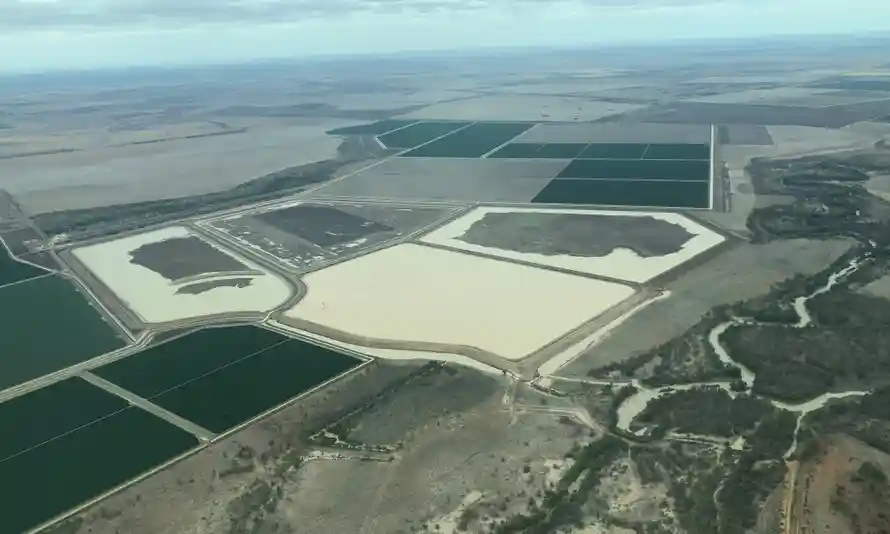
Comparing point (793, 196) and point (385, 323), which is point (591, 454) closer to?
point (385, 323)

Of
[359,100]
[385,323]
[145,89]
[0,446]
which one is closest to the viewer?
[0,446]

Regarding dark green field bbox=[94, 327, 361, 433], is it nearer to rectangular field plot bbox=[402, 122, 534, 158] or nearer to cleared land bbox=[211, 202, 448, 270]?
cleared land bbox=[211, 202, 448, 270]

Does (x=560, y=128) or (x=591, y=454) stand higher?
(x=560, y=128)

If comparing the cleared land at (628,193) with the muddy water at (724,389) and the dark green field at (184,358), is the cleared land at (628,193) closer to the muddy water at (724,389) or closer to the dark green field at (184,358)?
the muddy water at (724,389)

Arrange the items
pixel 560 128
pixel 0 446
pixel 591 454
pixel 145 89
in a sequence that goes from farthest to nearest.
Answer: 1. pixel 145 89
2. pixel 560 128
3. pixel 0 446
4. pixel 591 454

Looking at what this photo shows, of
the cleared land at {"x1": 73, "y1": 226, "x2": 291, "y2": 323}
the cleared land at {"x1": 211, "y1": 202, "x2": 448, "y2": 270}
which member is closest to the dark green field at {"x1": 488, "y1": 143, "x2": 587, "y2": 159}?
the cleared land at {"x1": 211, "y1": 202, "x2": 448, "y2": 270}

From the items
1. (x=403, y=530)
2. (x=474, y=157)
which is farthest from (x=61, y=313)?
(x=474, y=157)

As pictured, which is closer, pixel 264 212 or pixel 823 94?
pixel 264 212
